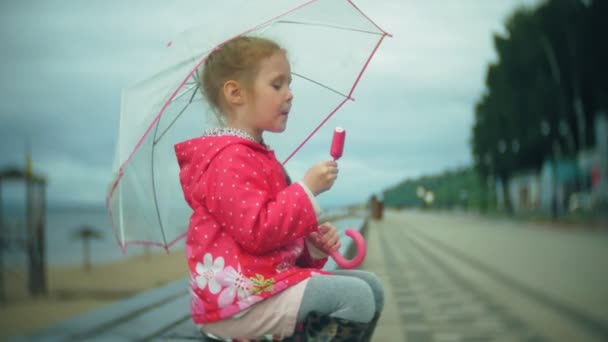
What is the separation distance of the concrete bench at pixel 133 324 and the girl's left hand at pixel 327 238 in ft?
1.09

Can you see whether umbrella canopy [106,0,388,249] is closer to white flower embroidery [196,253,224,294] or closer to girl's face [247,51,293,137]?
girl's face [247,51,293,137]

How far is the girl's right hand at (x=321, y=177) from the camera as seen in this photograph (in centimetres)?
128

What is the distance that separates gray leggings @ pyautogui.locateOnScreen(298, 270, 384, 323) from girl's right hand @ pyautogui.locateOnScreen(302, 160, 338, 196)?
179 millimetres

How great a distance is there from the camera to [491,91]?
28250 mm

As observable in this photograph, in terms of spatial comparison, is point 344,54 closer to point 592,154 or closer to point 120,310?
point 120,310

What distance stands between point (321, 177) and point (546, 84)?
1055 inches

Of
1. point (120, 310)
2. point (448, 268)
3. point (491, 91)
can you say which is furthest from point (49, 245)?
point (120, 310)

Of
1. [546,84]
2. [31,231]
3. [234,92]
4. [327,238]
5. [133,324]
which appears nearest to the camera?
[234,92]

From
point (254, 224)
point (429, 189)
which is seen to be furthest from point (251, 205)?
point (429, 189)

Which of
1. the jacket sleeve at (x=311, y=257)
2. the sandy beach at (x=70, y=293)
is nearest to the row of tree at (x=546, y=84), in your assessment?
the sandy beach at (x=70, y=293)

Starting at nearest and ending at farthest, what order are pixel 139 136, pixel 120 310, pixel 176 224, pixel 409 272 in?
pixel 139 136 < pixel 176 224 < pixel 120 310 < pixel 409 272

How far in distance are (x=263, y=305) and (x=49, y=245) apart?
54402 mm

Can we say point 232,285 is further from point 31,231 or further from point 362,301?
point 31,231

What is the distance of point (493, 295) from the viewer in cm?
526
